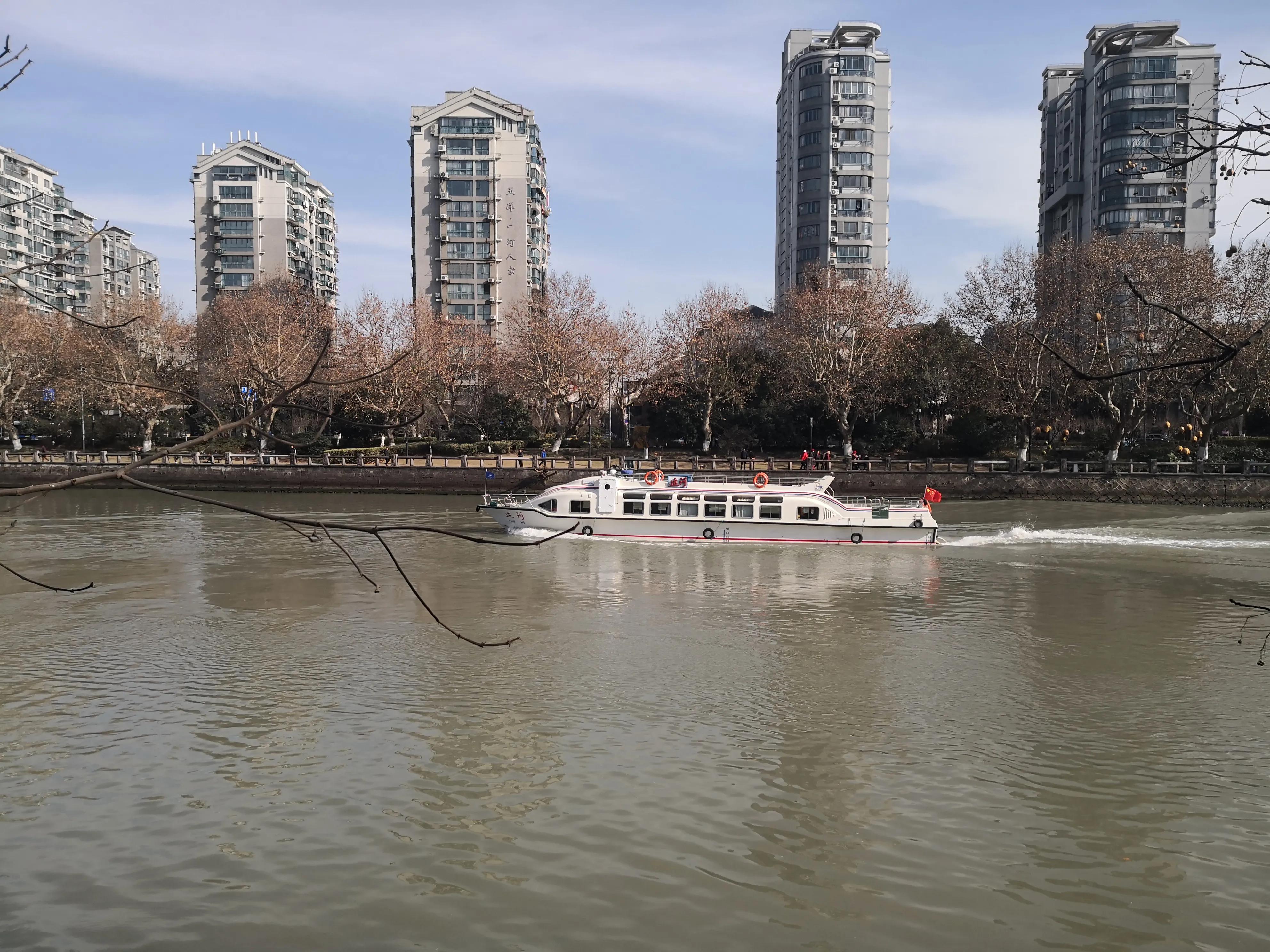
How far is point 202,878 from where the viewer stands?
9523mm

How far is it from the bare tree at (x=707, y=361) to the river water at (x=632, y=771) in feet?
129

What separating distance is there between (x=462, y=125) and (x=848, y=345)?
47.8 metres

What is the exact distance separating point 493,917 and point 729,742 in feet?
16.8

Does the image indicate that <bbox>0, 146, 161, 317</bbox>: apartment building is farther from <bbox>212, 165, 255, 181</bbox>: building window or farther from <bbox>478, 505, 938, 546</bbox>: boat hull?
<bbox>478, 505, 938, 546</bbox>: boat hull

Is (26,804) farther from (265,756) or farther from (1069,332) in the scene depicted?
(1069,332)

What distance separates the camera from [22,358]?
6322cm

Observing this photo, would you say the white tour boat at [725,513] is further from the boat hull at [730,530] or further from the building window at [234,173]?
the building window at [234,173]

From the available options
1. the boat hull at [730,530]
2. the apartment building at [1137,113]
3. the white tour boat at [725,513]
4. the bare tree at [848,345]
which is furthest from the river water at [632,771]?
the apartment building at [1137,113]

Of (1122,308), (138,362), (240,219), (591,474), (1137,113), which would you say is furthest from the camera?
(240,219)

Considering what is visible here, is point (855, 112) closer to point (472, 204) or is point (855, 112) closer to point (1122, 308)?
point (472, 204)

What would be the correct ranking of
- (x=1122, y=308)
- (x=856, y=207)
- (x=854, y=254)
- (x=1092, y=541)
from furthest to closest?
(x=854, y=254) → (x=856, y=207) → (x=1122, y=308) → (x=1092, y=541)

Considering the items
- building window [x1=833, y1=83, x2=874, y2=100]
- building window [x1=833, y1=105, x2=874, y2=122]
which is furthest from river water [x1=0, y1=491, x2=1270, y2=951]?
building window [x1=833, y1=83, x2=874, y2=100]

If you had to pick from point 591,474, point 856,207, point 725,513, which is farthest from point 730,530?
point 856,207

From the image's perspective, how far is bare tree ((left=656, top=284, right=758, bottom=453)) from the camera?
2468 inches
